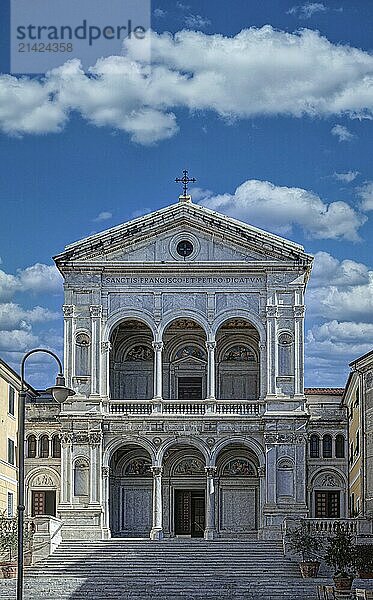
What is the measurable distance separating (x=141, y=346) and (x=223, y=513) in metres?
8.97

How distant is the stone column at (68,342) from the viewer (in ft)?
195

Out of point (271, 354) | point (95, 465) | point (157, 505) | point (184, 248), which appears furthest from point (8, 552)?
point (184, 248)

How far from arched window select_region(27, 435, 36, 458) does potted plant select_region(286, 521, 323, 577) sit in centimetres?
1594

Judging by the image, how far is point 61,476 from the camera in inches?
2323

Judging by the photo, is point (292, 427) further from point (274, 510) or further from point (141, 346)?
point (141, 346)

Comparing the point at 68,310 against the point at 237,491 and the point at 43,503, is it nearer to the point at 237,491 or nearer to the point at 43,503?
the point at 43,503

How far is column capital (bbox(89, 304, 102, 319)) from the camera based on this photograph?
197 ft

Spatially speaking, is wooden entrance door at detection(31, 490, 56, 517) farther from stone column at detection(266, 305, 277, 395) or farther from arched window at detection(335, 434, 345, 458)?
arched window at detection(335, 434, 345, 458)

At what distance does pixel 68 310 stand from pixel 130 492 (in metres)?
9.28

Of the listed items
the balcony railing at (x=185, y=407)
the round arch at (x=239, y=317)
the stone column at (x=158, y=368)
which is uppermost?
the round arch at (x=239, y=317)

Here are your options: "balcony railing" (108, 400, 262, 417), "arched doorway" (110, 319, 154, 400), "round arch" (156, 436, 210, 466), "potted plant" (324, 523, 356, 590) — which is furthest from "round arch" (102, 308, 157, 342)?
"potted plant" (324, 523, 356, 590)

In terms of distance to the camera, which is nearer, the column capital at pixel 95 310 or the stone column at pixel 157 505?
the stone column at pixel 157 505

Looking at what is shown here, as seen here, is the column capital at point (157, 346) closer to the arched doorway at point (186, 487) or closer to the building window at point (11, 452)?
the arched doorway at point (186, 487)

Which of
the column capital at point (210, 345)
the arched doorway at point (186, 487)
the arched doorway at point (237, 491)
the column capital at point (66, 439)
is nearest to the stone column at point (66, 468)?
the column capital at point (66, 439)
